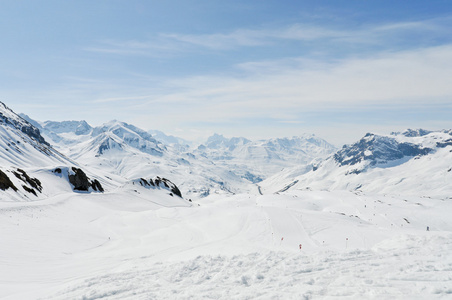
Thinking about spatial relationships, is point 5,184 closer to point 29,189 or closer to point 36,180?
point 29,189

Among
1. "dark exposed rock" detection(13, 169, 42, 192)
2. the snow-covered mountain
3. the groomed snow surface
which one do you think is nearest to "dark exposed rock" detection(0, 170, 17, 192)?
the snow-covered mountain

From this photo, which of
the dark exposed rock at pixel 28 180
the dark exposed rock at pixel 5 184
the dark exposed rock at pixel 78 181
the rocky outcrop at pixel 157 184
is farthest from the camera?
the rocky outcrop at pixel 157 184

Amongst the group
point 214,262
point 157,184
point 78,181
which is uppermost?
point 78,181

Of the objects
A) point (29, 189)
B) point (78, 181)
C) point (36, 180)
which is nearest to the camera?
point (29, 189)

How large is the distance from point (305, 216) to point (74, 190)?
208 ft

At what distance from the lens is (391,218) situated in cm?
10450

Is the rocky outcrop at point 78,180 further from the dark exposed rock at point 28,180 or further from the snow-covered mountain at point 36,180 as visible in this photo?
the dark exposed rock at point 28,180

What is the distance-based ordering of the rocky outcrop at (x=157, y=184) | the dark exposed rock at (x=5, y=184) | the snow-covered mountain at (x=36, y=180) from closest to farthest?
the dark exposed rock at (x=5, y=184)
the snow-covered mountain at (x=36, y=180)
the rocky outcrop at (x=157, y=184)

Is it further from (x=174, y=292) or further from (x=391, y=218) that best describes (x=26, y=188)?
(x=391, y=218)

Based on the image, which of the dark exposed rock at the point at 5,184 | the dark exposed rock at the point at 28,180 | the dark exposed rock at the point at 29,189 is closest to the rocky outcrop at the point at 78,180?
the dark exposed rock at the point at 28,180

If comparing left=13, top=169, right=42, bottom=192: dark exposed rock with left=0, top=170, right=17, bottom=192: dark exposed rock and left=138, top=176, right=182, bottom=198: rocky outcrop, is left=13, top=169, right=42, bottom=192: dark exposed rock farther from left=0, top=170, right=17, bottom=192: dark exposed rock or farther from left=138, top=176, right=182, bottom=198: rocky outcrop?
left=138, top=176, right=182, bottom=198: rocky outcrop

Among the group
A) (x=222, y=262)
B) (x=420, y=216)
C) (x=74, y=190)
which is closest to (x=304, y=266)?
(x=222, y=262)

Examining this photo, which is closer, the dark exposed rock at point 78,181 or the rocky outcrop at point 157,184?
the dark exposed rock at point 78,181

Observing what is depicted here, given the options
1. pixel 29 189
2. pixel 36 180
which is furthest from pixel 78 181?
pixel 29 189
